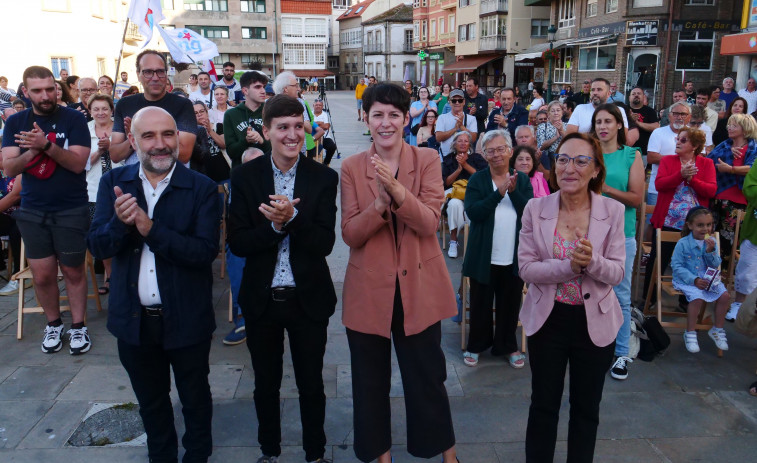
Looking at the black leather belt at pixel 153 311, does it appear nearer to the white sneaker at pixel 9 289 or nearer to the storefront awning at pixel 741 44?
the white sneaker at pixel 9 289

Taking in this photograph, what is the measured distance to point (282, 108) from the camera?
2.90 metres

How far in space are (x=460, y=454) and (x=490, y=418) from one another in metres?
0.48

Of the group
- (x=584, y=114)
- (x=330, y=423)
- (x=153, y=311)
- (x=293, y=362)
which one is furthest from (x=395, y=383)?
(x=584, y=114)

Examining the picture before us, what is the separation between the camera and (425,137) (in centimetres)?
980

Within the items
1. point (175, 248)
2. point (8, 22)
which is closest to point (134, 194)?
point (175, 248)

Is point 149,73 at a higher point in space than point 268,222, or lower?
higher

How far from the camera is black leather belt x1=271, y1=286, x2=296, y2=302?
299cm

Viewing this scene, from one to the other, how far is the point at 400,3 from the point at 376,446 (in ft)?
251

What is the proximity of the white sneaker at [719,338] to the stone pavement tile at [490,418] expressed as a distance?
2.01m

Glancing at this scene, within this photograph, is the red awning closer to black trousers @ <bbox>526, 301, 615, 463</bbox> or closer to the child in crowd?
the child in crowd

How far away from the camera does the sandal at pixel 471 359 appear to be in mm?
4586

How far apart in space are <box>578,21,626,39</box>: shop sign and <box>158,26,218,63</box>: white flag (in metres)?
22.3

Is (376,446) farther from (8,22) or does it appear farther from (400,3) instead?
(400,3)

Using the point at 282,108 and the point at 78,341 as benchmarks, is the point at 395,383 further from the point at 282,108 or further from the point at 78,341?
the point at 78,341
